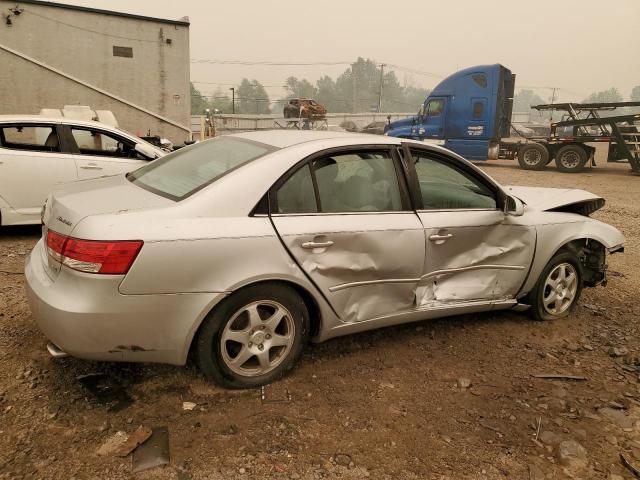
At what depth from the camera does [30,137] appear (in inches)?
224

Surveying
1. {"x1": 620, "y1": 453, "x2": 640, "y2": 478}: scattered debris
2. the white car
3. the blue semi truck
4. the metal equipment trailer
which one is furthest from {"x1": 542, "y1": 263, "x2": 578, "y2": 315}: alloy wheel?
the blue semi truck

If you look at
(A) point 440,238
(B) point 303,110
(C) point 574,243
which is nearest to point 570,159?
(C) point 574,243

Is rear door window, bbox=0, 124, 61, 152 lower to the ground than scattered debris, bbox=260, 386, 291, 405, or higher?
higher

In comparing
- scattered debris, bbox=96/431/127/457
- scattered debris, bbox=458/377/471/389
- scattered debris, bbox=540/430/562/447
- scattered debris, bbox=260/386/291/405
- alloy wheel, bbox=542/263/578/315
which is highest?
alloy wheel, bbox=542/263/578/315

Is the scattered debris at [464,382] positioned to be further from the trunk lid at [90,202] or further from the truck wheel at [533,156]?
the truck wheel at [533,156]

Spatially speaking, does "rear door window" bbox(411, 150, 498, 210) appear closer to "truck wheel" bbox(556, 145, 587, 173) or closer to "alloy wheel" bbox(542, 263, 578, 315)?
"alloy wheel" bbox(542, 263, 578, 315)

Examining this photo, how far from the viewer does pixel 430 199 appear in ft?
11.1

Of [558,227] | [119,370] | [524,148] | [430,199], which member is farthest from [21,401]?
[524,148]

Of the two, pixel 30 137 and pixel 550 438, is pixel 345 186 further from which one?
pixel 30 137

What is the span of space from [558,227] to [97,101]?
1612 cm

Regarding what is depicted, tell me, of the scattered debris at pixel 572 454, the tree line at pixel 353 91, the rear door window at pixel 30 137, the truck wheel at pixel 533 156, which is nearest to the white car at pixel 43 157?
the rear door window at pixel 30 137

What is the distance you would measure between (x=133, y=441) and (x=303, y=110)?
1444 inches

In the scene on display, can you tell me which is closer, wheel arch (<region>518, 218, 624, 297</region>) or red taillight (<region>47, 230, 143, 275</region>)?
red taillight (<region>47, 230, 143, 275</region>)

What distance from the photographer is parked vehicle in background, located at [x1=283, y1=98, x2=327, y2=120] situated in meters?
37.6
